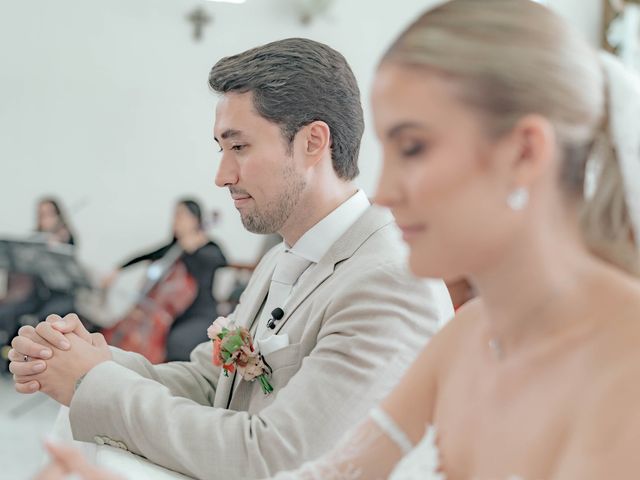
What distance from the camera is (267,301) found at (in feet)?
7.47

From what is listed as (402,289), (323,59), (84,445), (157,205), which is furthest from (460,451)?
(157,205)

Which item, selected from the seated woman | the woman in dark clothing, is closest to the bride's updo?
the woman in dark clothing

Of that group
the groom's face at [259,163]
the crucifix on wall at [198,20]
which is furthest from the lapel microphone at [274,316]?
the crucifix on wall at [198,20]

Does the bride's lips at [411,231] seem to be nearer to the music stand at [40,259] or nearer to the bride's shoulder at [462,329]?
the bride's shoulder at [462,329]

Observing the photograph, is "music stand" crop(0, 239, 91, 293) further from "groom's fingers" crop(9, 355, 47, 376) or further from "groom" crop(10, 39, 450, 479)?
"groom's fingers" crop(9, 355, 47, 376)

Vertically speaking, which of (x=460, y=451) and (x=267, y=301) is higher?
(x=460, y=451)

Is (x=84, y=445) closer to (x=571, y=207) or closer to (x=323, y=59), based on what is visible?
(x=323, y=59)

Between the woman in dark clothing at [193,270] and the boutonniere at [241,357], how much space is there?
4.05m

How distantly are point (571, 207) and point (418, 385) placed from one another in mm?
366

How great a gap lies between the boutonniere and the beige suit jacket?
0.08 feet

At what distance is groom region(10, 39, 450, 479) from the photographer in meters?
1.78

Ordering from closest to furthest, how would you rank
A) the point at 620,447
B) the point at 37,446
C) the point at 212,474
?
1. the point at 620,447
2. the point at 212,474
3. the point at 37,446

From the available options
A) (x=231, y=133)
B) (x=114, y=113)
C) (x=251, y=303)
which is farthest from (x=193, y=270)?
(x=231, y=133)

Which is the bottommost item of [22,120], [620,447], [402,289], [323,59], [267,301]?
[22,120]
